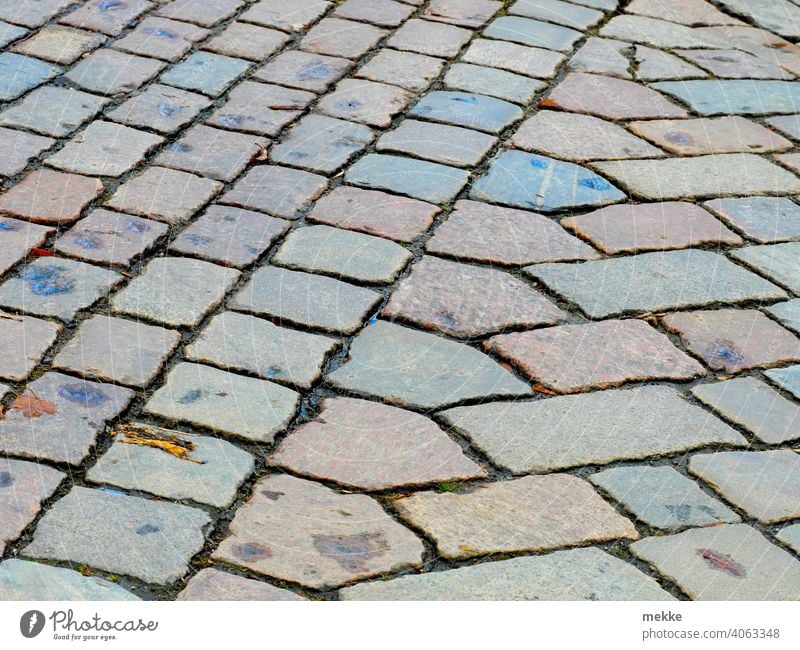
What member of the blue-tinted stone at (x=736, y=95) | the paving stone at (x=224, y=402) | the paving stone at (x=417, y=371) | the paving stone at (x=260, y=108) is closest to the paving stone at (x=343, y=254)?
the paving stone at (x=417, y=371)

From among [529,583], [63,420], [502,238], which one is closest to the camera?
[529,583]

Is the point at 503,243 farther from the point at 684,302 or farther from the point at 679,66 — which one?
the point at 679,66

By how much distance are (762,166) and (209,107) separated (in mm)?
1799

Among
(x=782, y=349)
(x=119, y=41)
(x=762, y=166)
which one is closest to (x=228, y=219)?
(x=119, y=41)

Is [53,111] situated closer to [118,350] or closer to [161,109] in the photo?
[161,109]

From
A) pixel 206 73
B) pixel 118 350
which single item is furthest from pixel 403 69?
pixel 118 350

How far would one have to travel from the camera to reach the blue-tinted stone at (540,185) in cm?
337

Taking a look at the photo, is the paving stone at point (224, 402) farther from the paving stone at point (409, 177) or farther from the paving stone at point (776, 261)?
the paving stone at point (776, 261)

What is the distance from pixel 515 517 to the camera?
2279 mm

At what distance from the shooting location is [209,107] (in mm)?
3676

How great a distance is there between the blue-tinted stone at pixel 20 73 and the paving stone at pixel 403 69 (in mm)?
1039

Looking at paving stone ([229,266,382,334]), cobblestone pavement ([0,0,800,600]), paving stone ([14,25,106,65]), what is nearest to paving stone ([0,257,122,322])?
cobblestone pavement ([0,0,800,600])

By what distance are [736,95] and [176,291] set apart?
7.54 feet

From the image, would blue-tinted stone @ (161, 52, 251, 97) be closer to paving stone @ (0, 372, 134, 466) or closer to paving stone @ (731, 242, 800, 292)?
paving stone @ (0, 372, 134, 466)
